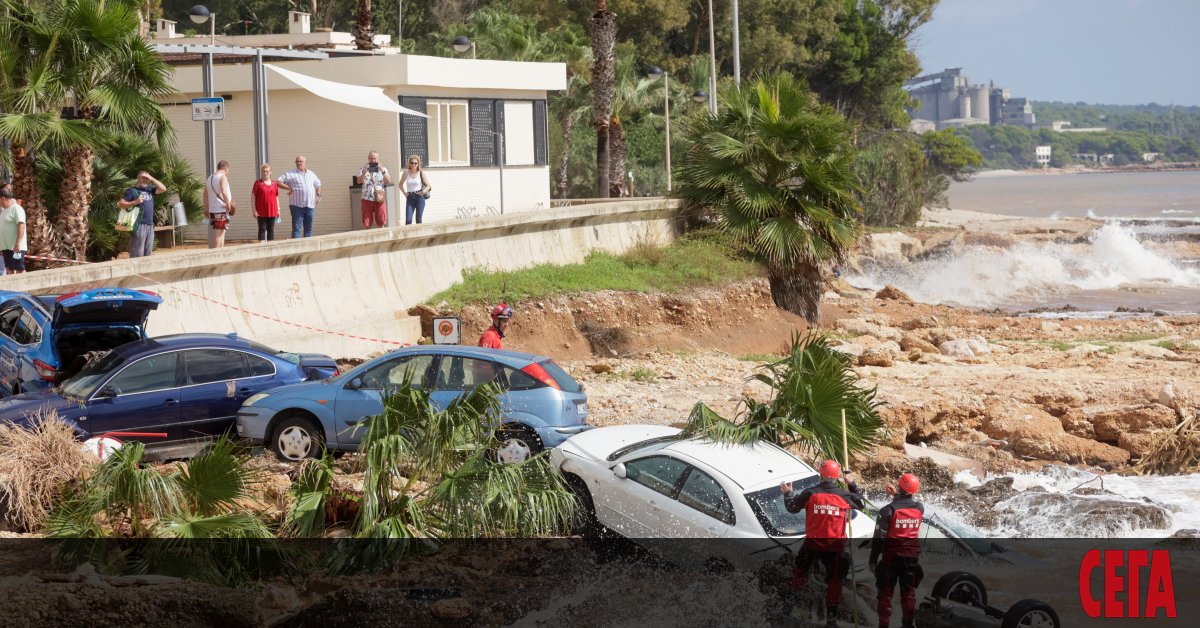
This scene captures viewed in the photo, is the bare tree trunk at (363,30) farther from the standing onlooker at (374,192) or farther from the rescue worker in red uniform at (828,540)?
the rescue worker in red uniform at (828,540)

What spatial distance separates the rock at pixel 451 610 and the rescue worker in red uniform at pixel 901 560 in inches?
126

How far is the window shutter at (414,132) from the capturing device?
1003 inches

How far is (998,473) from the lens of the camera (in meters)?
16.1

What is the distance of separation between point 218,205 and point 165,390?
7029 mm

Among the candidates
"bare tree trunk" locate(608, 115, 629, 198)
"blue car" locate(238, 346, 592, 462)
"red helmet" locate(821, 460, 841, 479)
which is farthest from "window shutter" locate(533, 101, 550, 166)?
"red helmet" locate(821, 460, 841, 479)

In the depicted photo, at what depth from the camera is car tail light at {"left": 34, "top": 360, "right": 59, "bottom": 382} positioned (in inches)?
560

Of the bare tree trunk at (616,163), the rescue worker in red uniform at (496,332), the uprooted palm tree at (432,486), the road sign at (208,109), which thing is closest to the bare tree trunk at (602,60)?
the bare tree trunk at (616,163)

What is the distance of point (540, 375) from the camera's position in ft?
44.4

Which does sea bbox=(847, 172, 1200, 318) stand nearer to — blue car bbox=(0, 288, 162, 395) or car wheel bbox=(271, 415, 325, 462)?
car wheel bbox=(271, 415, 325, 462)

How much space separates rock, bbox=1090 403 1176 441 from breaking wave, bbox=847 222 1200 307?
23.2 metres

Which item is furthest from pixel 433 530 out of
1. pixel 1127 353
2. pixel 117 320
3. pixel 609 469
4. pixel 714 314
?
pixel 1127 353

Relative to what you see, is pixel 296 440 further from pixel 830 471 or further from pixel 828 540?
pixel 828 540

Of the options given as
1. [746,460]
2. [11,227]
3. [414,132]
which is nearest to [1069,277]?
[414,132]

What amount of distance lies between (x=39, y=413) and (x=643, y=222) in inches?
700
